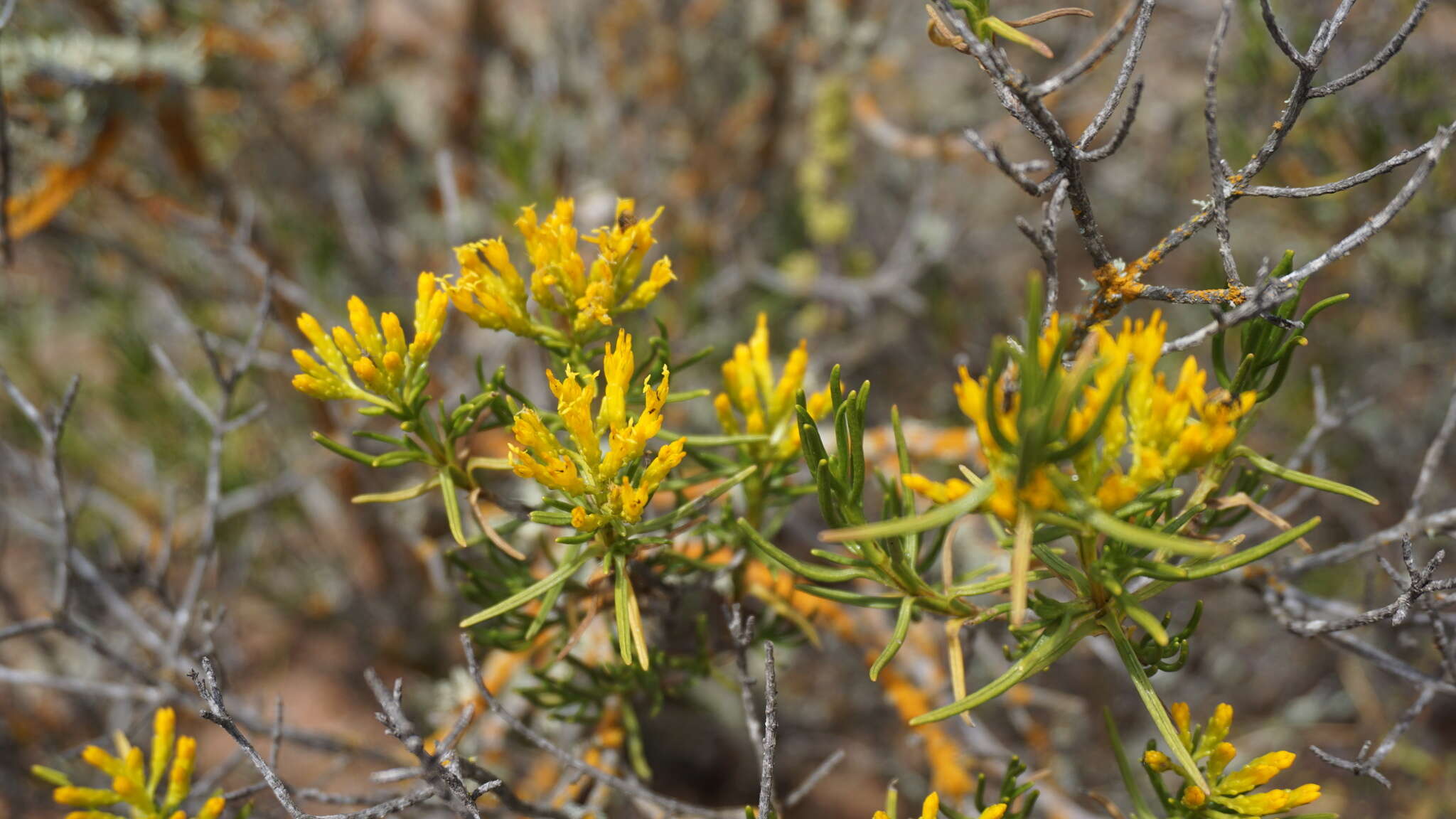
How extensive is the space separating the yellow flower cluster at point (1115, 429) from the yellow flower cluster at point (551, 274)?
36 cm

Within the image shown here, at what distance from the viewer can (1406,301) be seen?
91.3 inches

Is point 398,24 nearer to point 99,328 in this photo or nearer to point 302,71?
point 302,71

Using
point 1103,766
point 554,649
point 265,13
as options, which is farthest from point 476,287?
point 265,13

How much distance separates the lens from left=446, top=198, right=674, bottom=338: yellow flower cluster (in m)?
0.83

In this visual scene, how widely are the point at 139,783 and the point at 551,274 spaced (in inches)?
27.8

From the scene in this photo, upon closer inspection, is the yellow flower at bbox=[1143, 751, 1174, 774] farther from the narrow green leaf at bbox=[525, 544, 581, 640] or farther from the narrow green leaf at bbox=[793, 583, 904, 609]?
the narrow green leaf at bbox=[525, 544, 581, 640]

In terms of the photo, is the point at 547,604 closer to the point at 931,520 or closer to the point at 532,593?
the point at 532,593

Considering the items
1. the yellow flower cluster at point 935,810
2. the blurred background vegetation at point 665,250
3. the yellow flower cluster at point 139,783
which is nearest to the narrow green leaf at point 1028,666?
the yellow flower cluster at point 935,810

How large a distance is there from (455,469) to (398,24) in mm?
4583

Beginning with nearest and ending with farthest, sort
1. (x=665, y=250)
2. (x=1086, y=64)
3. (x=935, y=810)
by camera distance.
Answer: (x=1086, y=64)
(x=935, y=810)
(x=665, y=250)

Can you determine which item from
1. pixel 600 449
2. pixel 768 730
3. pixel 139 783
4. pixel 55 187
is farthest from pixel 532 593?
pixel 55 187

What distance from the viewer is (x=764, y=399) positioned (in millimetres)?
957

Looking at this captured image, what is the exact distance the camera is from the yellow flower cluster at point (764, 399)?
91 cm

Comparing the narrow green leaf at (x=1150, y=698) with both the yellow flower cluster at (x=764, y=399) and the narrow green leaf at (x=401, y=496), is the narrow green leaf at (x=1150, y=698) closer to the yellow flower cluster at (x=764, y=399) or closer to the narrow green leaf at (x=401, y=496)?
the yellow flower cluster at (x=764, y=399)
